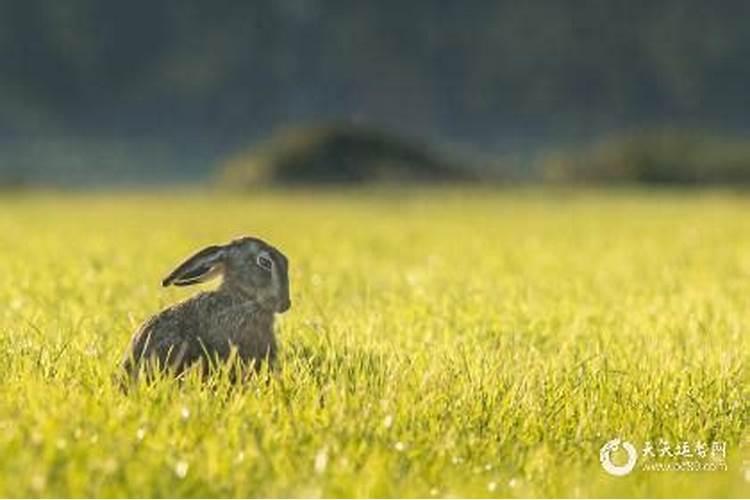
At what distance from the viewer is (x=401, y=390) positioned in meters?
7.13

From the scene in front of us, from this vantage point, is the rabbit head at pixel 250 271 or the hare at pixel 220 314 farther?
the rabbit head at pixel 250 271

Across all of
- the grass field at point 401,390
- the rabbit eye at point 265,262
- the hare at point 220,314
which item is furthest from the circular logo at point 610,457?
the rabbit eye at point 265,262

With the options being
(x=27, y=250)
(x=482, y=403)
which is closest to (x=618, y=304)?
(x=482, y=403)

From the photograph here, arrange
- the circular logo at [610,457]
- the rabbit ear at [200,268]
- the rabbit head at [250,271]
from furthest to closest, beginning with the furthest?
1. the rabbit head at [250,271]
2. the rabbit ear at [200,268]
3. the circular logo at [610,457]

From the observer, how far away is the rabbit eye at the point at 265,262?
7207mm

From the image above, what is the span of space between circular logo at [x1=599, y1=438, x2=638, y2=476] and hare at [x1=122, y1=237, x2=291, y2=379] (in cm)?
193

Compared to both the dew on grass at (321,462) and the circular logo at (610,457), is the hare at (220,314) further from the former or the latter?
the circular logo at (610,457)

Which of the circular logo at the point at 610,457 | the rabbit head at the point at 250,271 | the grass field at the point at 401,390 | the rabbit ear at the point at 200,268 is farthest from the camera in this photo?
the rabbit head at the point at 250,271

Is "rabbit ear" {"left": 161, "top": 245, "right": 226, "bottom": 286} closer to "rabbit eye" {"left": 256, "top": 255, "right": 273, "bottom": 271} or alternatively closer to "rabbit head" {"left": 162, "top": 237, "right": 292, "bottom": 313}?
"rabbit head" {"left": 162, "top": 237, "right": 292, "bottom": 313}

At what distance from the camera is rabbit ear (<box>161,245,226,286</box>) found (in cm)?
702

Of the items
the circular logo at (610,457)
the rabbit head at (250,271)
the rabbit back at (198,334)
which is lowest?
the circular logo at (610,457)

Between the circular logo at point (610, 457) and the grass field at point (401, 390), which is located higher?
the grass field at point (401, 390)

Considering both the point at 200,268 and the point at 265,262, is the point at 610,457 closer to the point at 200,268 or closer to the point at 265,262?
the point at 265,262

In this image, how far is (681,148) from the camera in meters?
69.3
